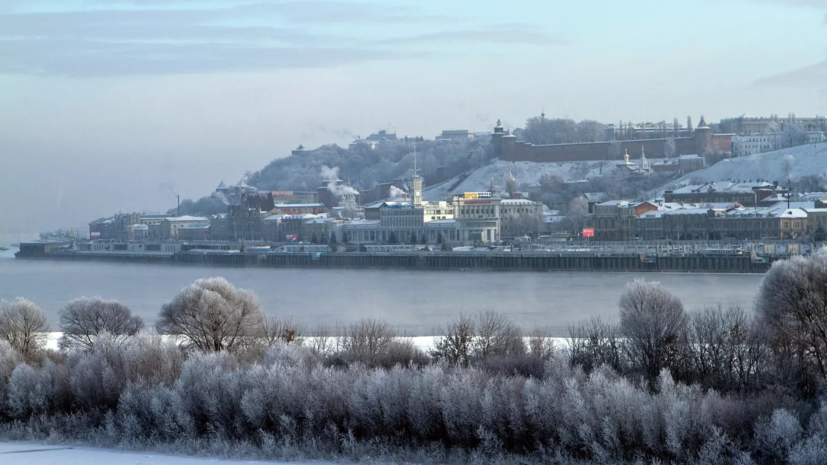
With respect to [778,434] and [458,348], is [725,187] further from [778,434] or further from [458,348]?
[778,434]

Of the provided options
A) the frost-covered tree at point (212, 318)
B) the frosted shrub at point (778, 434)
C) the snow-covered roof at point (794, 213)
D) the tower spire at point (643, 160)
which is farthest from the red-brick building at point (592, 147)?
the frosted shrub at point (778, 434)

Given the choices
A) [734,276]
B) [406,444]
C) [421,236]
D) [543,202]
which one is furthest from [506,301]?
[543,202]

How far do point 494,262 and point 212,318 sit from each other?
18.7 meters

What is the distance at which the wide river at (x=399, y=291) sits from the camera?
15672mm

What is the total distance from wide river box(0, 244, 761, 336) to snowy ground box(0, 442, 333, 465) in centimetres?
656

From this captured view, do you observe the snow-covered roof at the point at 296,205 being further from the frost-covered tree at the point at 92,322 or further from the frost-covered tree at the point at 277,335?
the frost-covered tree at the point at 277,335

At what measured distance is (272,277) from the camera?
2672 centimetres

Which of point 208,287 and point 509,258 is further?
point 509,258

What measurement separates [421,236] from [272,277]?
10876 mm

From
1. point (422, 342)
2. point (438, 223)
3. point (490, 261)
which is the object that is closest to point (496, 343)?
point (422, 342)

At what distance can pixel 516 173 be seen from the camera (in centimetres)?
5009

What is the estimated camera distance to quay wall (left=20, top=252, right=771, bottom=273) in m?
24.8

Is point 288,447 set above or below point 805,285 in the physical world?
below

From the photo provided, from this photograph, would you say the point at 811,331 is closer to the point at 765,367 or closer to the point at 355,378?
the point at 765,367
